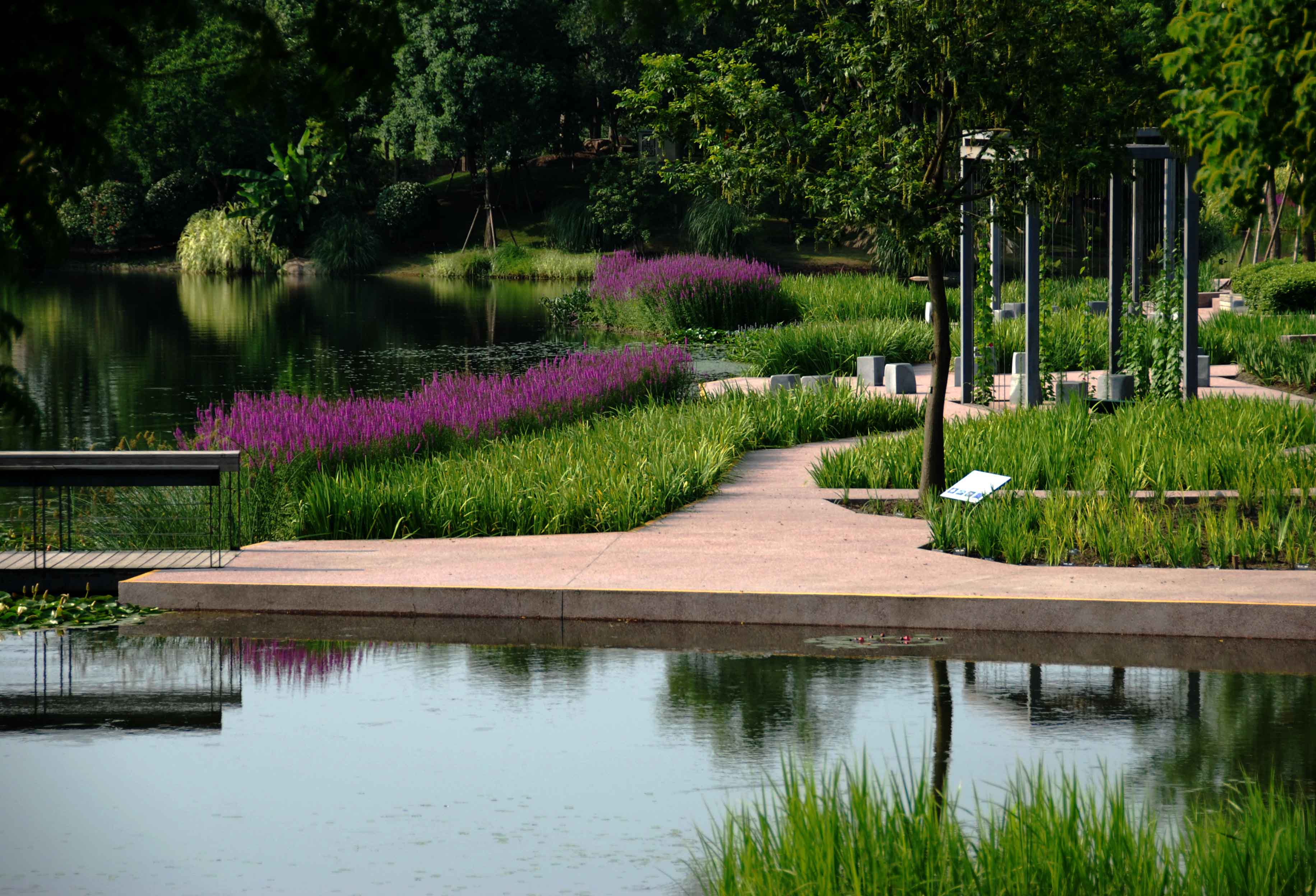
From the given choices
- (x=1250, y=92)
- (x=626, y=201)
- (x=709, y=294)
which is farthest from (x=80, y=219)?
(x=1250, y=92)

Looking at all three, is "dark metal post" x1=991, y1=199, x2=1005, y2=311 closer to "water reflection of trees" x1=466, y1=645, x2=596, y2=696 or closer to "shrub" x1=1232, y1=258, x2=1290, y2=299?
"shrub" x1=1232, y1=258, x2=1290, y2=299

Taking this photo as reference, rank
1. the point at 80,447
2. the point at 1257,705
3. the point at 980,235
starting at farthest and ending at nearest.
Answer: the point at 80,447 < the point at 980,235 < the point at 1257,705

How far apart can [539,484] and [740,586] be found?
123 inches

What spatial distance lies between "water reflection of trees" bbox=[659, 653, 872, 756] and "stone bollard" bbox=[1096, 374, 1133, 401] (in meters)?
10.3

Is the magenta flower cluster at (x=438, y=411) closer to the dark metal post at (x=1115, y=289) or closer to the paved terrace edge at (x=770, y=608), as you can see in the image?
the paved terrace edge at (x=770, y=608)

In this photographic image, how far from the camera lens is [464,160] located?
84250 millimetres

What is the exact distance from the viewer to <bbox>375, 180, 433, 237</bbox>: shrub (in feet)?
206

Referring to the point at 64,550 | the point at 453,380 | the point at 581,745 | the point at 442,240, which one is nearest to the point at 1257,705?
the point at 581,745

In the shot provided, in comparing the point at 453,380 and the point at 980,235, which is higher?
the point at 980,235

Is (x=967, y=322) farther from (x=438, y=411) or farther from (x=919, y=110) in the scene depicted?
(x=438, y=411)

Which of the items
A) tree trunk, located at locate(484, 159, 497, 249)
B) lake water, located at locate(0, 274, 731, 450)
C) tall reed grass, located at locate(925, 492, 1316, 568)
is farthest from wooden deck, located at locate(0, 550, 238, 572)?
tree trunk, located at locate(484, 159, 497, 249)

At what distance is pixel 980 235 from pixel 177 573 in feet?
23.9

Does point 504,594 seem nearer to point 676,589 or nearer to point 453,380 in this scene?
point 676,589

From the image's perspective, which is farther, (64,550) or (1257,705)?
(64,550)
